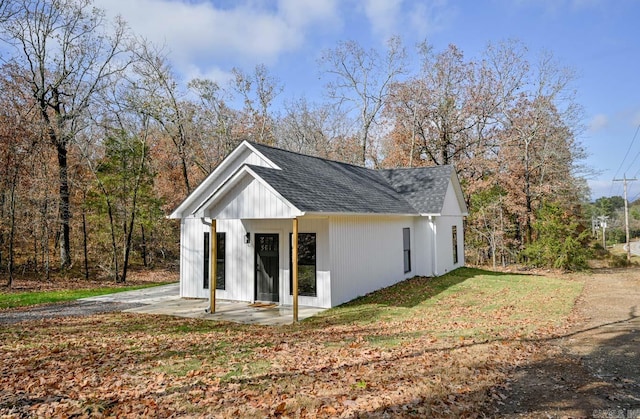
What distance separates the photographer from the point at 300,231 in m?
10.9

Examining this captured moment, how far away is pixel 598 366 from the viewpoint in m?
5.52

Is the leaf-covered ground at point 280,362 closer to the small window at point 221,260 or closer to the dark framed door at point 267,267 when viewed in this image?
the dark framed door at point 267,267

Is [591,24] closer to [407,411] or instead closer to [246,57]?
[407,411]

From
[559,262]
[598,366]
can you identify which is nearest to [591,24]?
[559,262]

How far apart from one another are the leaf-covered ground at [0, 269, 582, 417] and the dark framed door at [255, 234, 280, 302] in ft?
7.78

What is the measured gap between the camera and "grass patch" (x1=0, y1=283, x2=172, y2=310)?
12.1m

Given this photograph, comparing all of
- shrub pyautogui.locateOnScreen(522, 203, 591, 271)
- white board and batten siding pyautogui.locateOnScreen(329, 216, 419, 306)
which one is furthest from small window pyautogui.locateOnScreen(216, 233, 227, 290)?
shrub pyautogui.locateOnScreen(522, 203, 591, 271)

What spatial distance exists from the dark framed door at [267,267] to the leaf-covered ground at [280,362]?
2372 millimetres

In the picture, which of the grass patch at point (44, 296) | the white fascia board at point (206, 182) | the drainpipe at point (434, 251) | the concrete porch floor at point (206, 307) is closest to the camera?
the concrete porch floor at point (206, 307)

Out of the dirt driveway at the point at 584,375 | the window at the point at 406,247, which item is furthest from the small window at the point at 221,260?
the dirt driveway at the point at 584,375

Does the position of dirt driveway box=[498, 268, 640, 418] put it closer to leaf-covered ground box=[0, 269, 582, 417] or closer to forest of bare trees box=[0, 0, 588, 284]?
leaf-covered ground box=[0, 269, 582, 417]

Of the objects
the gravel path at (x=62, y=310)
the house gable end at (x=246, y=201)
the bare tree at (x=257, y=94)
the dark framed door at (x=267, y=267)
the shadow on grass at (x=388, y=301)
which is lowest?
the gravel path at (x=62, y=310)

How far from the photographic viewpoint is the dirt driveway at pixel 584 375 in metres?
4.25

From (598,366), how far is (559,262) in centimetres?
Answer: 1479
